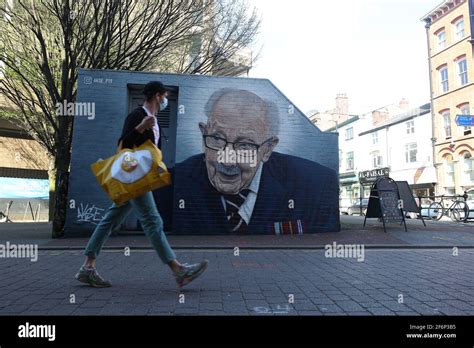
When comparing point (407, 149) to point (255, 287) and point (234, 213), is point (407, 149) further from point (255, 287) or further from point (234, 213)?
point (255, 287)

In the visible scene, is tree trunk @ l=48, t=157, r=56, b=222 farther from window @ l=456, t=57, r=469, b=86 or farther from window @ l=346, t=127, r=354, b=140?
window @ l=346, t=127, r=354, b=140

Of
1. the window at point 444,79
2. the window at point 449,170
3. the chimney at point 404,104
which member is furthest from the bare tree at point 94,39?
the chimney at point 404,104

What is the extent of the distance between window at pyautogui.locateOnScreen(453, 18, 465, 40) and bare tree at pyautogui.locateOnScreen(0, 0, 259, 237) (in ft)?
76.3

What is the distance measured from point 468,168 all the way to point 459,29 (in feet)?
35.7

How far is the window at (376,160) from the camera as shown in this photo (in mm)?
41119

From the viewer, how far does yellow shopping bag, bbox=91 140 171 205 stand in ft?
12.9

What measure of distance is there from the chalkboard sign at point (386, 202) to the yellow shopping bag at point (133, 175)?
8875mm

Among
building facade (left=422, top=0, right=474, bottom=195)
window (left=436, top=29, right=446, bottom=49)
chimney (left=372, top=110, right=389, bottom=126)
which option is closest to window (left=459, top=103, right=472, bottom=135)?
building facade (left=422, top=0, right=474, bottom=195)

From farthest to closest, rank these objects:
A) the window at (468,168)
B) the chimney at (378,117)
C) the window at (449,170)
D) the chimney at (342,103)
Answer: the chimney at (342,103) → the chimney at (378,117) → the window at (449,170) → the window at (468,168)

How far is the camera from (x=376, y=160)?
4206cm

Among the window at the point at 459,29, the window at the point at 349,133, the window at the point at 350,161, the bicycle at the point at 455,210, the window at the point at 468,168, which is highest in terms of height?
the window at the point at 459,29

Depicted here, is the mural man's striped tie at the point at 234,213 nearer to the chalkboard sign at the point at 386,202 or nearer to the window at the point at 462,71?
the chalkboard sign at the point at 386,202
